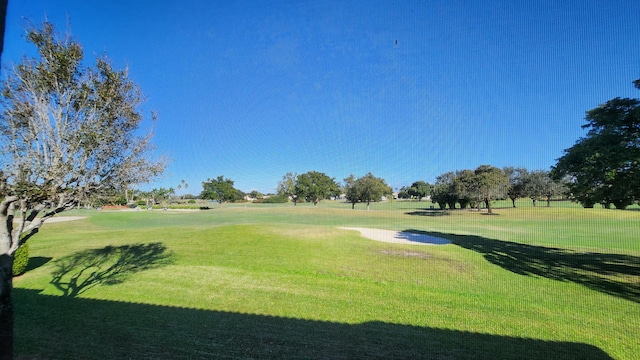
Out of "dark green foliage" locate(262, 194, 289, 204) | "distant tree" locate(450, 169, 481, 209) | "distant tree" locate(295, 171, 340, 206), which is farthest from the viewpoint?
"dark green foliage" locate(262, 194, 289, 204)

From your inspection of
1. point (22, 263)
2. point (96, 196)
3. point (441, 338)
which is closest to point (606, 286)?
point (441, 338)

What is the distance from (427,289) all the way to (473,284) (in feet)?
5.82

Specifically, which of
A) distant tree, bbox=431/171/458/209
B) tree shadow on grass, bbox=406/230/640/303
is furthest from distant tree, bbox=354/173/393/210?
tree shadow on grass, bbox=406/230/640/303

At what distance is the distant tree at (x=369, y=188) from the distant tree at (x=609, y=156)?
41.2m

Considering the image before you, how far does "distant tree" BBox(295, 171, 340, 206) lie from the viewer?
2687 inches

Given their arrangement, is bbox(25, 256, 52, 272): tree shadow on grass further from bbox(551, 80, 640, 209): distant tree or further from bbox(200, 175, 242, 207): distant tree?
bbox(200, 175, 242, 207): distant tree

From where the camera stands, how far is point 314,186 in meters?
68.4

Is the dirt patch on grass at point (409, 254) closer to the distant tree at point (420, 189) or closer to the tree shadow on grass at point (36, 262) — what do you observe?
the tree shadow on grass at point (36, 262)

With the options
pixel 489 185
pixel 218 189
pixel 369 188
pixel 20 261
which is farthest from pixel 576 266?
pixel 218 189

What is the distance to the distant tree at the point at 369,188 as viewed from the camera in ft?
168

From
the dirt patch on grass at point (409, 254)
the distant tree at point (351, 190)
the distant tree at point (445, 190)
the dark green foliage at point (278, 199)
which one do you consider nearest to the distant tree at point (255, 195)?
the dark green foliage at point (278, 199)

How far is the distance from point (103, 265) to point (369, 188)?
149 ft

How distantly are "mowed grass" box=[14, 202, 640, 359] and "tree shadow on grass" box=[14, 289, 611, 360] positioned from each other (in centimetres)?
3

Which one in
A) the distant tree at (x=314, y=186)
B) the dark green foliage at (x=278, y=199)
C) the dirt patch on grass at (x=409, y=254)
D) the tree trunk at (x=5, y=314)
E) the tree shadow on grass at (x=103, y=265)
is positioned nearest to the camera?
the tree trunk at (x=5, y=314)
